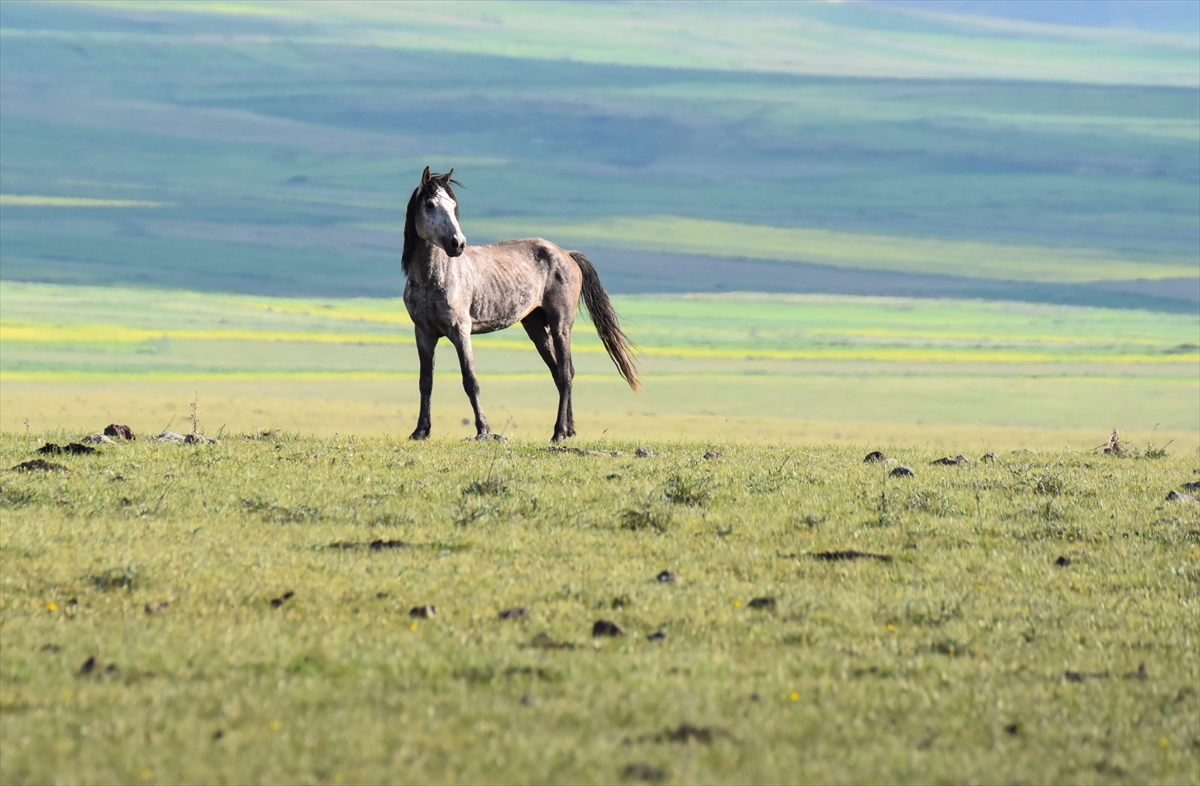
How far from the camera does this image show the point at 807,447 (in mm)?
18891

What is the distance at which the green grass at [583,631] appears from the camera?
5.96 meters

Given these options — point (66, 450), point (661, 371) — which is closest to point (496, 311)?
point (66, 450)

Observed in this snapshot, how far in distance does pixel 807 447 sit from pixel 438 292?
5.15 meters

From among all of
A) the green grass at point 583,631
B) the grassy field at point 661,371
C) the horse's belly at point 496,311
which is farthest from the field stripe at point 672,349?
the green grass at point 583,631

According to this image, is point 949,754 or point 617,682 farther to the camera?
point 617,682

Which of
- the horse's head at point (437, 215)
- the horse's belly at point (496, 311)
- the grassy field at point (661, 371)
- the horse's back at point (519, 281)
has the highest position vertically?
the horse's head at point (437, 215)

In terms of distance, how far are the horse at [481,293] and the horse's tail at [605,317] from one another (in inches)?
0.6

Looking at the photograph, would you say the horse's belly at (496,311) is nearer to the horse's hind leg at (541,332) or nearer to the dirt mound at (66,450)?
the horse's hind leg at (541,332)

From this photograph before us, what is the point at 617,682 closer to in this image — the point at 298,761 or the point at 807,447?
the point at 298,761

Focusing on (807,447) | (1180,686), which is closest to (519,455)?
→ (807,447)

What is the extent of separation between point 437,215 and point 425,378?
7.82 feet

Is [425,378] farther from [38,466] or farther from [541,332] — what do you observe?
[38,466]

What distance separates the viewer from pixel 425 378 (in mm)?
18703

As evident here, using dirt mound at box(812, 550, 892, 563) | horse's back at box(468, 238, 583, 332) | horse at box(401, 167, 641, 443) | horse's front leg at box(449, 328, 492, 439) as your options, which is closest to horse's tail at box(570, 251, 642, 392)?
horse at box(401, 167, 641, 443)
